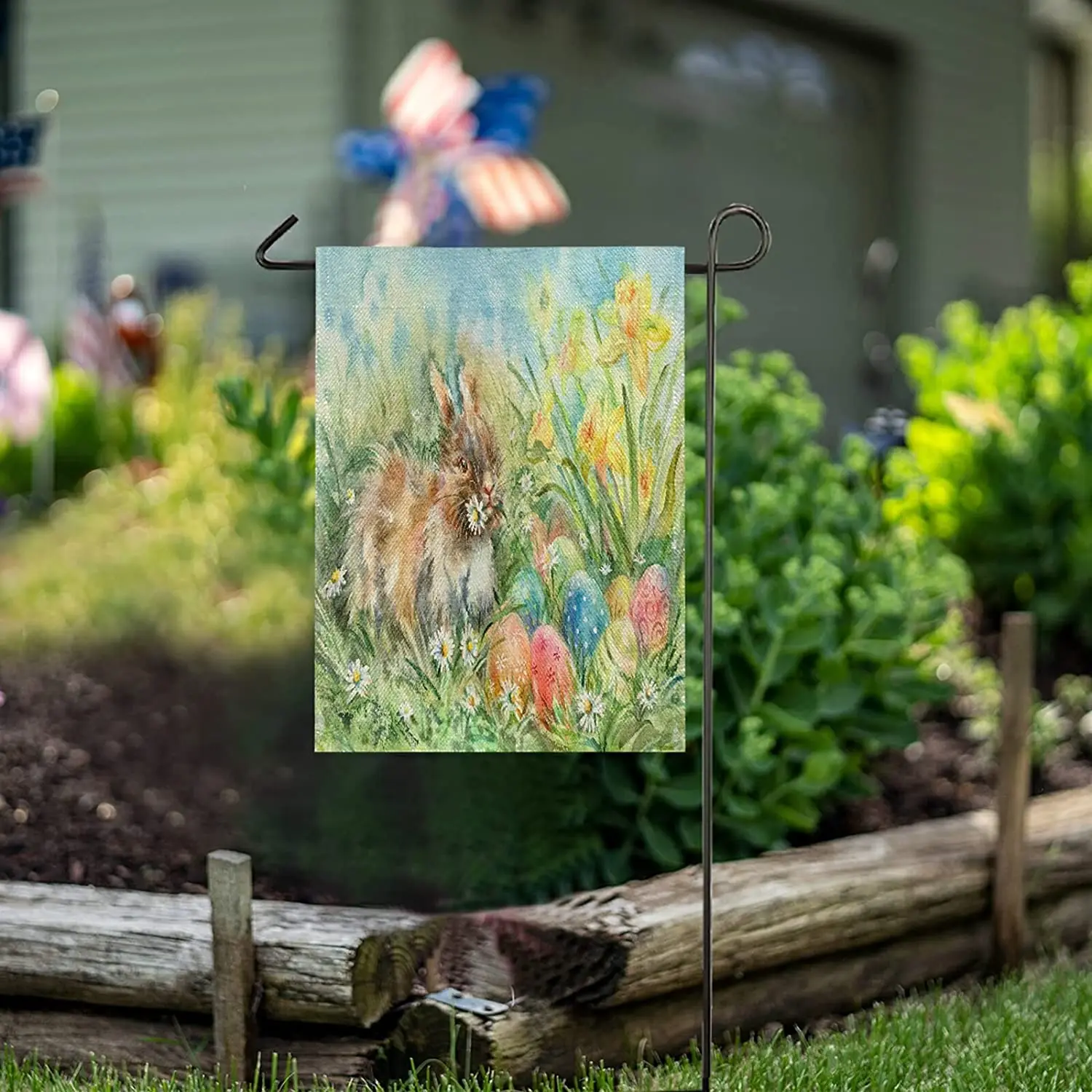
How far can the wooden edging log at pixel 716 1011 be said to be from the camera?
2262 millimetres

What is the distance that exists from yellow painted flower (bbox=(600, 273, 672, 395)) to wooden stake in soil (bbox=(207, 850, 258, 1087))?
35.0 inches

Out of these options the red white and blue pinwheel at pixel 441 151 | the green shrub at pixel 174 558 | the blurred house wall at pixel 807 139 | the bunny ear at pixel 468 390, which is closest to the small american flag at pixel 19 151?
the green shrub at pixel 174 558

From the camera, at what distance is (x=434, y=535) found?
205 centimetres

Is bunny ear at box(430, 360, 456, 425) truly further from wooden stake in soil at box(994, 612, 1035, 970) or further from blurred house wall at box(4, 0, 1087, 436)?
blurred house wall at box(4, 0, 1087, 436)

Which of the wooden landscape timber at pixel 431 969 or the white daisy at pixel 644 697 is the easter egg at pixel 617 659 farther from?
the wooden landscape timber at pixel 431 969

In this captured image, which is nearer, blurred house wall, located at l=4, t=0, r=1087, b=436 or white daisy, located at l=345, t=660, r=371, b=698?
white daisy, located at l=345, t=660, r=371, b=698

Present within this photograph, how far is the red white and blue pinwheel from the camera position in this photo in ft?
13.2

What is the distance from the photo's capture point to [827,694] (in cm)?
282

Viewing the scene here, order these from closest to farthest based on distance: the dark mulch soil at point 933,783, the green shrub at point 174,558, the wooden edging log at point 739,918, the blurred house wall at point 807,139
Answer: the wooden edging log at point 739,918 → the dark mulch soil at point 933,783 → the green shrub at point 174,558 → the blurred house wall at point 807,139

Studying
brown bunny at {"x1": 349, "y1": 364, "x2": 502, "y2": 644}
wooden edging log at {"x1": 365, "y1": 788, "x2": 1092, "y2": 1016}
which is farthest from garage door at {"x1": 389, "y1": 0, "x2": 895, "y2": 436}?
brown bunny at {"x1": 349, "y1": 364, "x2": 502, "y2": 644}

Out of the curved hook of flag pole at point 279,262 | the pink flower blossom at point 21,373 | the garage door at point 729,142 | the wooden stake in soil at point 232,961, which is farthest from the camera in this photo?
the garage door at point 729,142

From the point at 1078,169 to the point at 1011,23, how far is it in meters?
3.58

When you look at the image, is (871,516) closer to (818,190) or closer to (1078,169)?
(818,190)

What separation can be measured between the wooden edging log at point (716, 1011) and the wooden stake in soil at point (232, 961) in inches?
8.4
